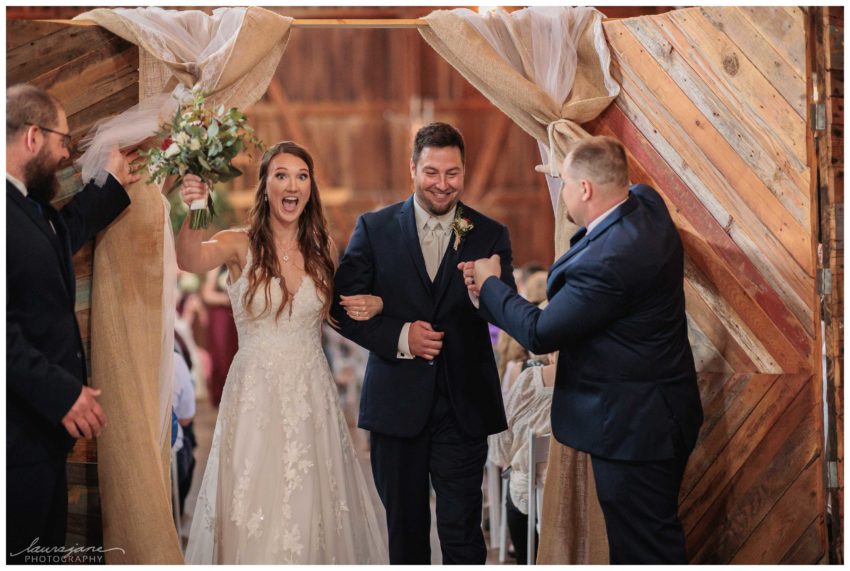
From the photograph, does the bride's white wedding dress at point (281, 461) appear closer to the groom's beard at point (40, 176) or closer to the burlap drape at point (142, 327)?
the burlap drape at point (142, 327)

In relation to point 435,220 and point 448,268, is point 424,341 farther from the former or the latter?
point 435,220

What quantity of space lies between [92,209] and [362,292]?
1093 millimetres

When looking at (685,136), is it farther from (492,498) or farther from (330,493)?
(492,498)

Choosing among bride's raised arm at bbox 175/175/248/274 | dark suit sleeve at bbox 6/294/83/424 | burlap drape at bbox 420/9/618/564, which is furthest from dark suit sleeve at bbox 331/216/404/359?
dark suit sleeve at bbox 6/294/83/424

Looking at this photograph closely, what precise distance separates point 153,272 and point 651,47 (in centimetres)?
222

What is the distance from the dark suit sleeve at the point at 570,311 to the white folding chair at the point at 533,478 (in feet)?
3.47

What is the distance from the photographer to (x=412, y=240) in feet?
12.2

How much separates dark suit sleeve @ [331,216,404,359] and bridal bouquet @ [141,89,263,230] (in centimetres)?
59

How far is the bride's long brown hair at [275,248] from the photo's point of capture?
3666 millimetres

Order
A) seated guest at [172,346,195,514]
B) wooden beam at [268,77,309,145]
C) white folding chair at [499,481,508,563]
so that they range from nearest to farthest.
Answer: white folding chair at [499,481,508,563] < seated guest at [172,346,195,514] < wooden beam at [268,77,309,145]

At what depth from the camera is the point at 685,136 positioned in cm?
364

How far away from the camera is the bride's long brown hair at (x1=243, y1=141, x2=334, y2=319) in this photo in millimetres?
3666

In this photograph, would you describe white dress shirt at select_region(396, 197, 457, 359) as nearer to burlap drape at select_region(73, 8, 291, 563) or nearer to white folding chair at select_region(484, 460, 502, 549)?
burlap drape at select_region(73, 8, 291, 563)

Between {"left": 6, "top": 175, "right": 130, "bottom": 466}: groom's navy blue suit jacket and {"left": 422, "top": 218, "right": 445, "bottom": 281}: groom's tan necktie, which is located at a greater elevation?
{"left": 422, "top": 218, "right": 445, "bottom": 281}: groom's tan necktie
